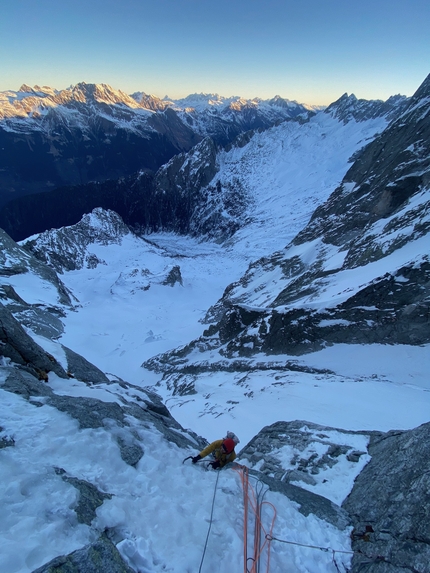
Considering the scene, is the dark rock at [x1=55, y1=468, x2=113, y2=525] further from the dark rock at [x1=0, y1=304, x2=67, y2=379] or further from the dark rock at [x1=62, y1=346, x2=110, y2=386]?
the dark rock at [x1=62, y1=346, x2=110, y2=386]

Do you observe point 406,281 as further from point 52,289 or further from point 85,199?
point 85,199

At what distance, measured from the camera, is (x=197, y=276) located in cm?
8325

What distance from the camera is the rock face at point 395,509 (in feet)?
16.4

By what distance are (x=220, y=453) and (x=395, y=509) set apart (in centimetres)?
381

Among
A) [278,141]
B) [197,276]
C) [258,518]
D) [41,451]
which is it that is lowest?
[197,276]

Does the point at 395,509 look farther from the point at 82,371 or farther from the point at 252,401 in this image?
the point at 82,371

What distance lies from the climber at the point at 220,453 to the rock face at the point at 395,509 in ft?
9.06

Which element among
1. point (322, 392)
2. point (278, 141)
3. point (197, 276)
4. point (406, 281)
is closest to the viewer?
point (322, 392)

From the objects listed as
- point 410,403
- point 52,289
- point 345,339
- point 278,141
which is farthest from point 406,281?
point 278,141

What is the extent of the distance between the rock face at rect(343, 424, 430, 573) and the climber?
2761mm

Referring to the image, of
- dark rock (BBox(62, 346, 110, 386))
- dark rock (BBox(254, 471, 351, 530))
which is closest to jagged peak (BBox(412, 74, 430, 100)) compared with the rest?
dark rock (BBox(62, 346, 110, 386))

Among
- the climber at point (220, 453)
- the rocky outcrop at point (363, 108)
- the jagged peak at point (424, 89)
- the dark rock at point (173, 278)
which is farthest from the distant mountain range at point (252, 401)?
the rocky outcrop at point (363, 108)

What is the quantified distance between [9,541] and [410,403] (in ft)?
47.4

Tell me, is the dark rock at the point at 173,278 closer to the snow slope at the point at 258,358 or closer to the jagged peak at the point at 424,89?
the snow slope at the point at 258,358
